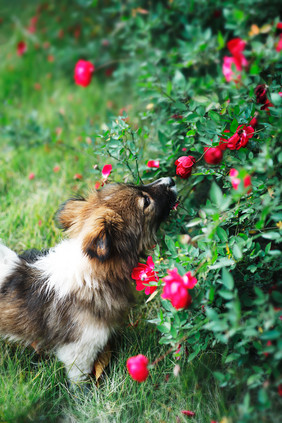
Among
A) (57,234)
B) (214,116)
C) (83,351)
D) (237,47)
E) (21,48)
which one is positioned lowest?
(83,351)

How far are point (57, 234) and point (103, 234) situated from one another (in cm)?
112

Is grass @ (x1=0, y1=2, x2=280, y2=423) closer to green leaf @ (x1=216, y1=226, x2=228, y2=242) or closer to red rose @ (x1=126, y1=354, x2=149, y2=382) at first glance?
red rose @ (x1=126, y1=354, x2=149, y2=382)

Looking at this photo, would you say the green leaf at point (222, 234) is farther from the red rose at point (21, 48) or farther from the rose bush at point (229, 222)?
the red rose at point (21, 48)

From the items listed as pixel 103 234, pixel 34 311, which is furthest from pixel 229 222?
pixel 34 311

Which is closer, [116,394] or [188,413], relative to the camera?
[188,413]

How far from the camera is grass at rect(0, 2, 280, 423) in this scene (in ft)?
7.09

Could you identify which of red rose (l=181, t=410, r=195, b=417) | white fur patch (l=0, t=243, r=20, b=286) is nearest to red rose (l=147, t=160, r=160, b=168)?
white fur patch (l=0, t=243, r=20, b=286)

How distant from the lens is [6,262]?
2576 millimetres

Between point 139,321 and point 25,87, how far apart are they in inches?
148

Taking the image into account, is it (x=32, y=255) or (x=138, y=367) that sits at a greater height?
(x=32, y=255)

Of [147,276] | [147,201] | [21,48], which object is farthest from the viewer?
[21,48]

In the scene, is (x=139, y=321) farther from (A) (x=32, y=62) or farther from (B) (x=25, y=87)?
(A) (x=32, y=62)

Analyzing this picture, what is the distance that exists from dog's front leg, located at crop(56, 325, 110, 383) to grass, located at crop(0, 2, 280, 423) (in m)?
0.08

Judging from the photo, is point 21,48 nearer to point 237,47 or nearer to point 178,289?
point 237,47
